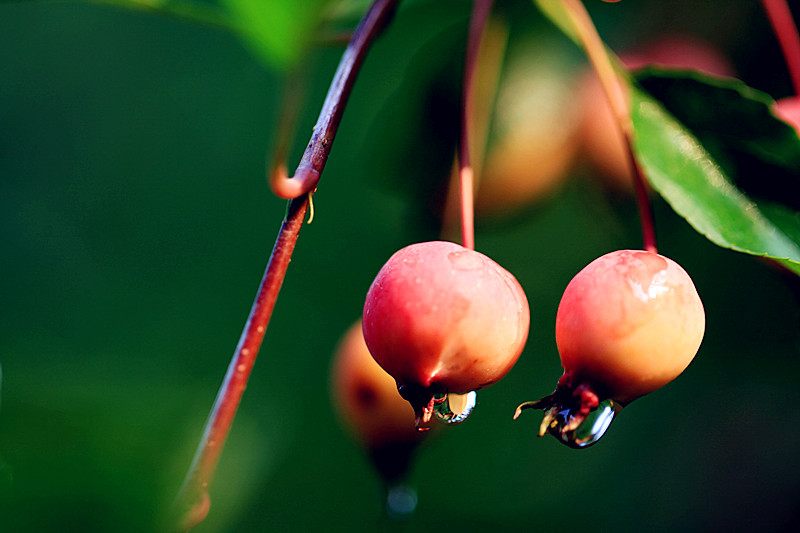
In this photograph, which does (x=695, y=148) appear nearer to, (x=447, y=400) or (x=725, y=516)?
(x=447, y=400)

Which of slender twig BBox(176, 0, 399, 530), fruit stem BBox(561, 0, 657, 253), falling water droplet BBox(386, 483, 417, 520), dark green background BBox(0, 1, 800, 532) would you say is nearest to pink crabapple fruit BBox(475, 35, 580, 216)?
dark green background BBox(0, 1, 800, 532)

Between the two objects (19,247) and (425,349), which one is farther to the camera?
(19,247)

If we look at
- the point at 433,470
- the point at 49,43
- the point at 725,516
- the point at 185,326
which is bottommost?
the point at 433,470

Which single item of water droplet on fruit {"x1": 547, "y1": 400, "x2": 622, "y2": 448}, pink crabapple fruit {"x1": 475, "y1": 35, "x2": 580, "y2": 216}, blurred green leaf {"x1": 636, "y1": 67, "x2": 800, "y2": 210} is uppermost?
blurred green leaf {"x1": 636, "y1": 67, "x2": 800, "y2": 210}

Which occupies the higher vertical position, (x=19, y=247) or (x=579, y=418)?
(x=579, y=418)

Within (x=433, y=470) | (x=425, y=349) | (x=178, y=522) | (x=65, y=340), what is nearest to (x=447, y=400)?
(x=425, y=349)

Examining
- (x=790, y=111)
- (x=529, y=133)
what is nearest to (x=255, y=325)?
(x=790, y=111)

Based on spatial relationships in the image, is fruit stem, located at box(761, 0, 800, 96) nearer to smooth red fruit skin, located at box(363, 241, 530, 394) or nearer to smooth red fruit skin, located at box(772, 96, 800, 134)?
smooth red fruit skin, located at box(772, 96, 800, 134)
